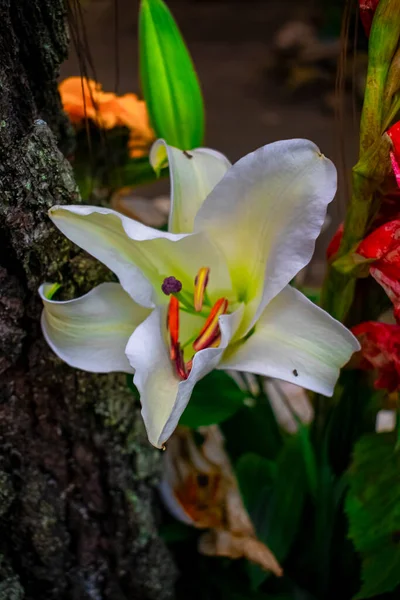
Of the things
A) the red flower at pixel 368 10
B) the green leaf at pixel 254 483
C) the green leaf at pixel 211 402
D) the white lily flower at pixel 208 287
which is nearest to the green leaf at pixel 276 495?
the green leaf at pixel 254 483

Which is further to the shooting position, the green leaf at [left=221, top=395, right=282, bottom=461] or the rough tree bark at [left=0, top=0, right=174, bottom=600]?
the green leaf at [left=221, top=395, right=282, bottom=461]

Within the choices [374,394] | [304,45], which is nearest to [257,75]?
[304,45]

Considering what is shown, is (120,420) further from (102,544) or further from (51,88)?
(51,88)

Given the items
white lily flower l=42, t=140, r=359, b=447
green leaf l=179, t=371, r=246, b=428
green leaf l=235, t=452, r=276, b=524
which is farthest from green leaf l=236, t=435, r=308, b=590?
white lily flower l=42, t=140, r=359, b=447

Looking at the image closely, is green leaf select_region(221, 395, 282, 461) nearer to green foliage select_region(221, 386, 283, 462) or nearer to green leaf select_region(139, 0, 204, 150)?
green foliage select_region(221, 386, 283, 462)

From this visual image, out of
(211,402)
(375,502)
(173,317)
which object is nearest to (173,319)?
(173,317)
